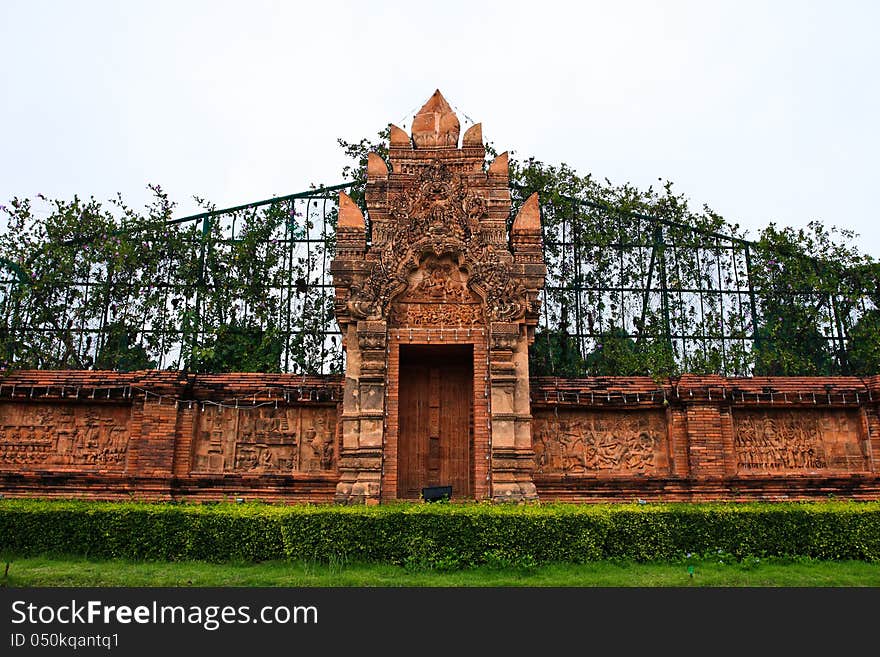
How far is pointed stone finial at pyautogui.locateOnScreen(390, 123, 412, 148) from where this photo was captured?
1551cm

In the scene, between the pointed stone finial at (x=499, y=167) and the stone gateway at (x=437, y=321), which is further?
the pointed stone finial at (x=499, y=167)

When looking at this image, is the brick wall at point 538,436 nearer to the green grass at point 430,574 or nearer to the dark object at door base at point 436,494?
the dark object at door base at point 436,494

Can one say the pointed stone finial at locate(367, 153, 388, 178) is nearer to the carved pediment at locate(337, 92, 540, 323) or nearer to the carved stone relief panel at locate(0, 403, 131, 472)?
the carved pediment at locate(337, 92, 540, 323)

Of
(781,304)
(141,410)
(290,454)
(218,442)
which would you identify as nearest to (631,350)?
(781,304)

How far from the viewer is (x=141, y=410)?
51.0ft

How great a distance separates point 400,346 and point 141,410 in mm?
5461

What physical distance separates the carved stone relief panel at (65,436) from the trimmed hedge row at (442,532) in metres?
4.17

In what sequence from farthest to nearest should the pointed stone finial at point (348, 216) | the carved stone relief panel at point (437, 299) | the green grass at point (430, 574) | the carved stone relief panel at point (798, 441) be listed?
the carved stone relief panel at point (798, 441) < the pointed stone finial at point (348, 216) < the carved stone relief panel at point (437, 299) < the green grass at point (430, 574)

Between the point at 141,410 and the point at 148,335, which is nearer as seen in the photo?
the point at 141,410

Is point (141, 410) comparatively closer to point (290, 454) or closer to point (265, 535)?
point (290, 454)

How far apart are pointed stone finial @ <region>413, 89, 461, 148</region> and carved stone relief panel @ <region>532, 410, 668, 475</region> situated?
575 cm

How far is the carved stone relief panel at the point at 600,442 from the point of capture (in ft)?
51.2

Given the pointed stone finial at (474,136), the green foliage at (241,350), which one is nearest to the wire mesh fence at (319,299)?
the green foliage at (241,350)

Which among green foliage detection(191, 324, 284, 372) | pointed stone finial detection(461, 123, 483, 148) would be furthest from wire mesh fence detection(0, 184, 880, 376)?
pointed stone finial detection(461, 123, 483, 148)
